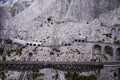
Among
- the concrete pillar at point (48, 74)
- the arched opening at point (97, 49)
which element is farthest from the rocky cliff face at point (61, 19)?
the concrete pillar at point (48, 74)

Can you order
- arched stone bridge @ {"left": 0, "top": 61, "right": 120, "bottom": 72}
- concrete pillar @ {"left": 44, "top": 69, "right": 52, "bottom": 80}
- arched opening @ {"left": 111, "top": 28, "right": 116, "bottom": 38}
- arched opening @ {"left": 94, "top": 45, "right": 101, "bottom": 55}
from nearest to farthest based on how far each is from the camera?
concrete pillar @ {"left": 44, "top": 69, "right": 52, "bottom": 80}, arched stone bridge @ {"left": 0, "top": 61, "right": 120, "bottom": 72}, arched opening @ {"left": 94, "top": 45, "right": 101, "bottom": 55}, arched opening @ {"left": 111, "top": 28, "right": 116, "bottom": 38}

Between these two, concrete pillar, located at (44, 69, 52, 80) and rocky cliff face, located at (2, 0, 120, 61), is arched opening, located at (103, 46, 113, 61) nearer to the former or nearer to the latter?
rocky cliff face, located at (2, 0, 120, 61)

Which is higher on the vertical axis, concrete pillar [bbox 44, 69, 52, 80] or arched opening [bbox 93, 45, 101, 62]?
arched opening [bbox 93, 45, 101, 62]

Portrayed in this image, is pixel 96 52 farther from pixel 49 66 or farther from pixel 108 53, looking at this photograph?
pixel 49 66

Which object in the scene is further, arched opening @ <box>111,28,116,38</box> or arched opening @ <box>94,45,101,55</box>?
arched opening @ <box>111,28,116,38</box>

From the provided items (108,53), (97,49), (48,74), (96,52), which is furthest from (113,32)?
(48,74)

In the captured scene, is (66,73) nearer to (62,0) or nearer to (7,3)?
(62,0)

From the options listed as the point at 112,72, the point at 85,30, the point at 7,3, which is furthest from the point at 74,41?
the point at 7,3

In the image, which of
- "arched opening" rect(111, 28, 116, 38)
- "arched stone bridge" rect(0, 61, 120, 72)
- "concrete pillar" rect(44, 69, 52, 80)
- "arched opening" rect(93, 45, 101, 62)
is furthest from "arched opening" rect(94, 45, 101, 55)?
"concrete pillar" rect(44, 69, 52, 80)
